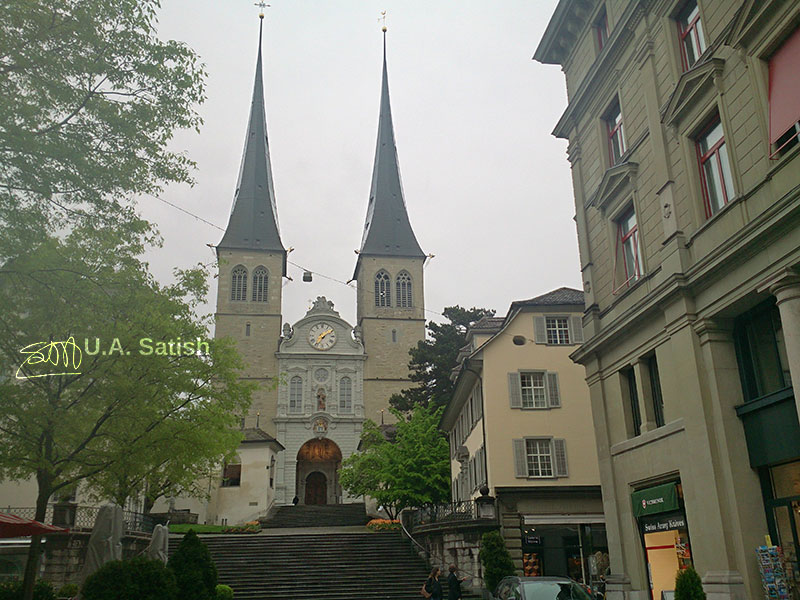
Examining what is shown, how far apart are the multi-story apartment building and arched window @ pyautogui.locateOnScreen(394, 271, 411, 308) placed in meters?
58.5

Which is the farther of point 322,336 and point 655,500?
point 322,336

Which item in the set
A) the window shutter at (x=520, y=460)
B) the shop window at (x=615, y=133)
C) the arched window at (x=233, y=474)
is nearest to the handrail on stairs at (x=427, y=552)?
the window shutter at (x=520, y=460)

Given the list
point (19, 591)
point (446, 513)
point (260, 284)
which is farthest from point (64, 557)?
point (260, 284)

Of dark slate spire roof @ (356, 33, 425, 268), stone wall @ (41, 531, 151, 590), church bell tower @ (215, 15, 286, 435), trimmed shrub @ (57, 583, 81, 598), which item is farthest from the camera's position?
dark slate spire roof @ (356, 33, 425, 268)

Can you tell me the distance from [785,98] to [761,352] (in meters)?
4.49

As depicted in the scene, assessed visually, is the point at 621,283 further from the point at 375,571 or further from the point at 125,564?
the point at 375,571

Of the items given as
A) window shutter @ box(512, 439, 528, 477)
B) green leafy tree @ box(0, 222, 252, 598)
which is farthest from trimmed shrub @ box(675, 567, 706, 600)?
window shutter @ box(512, 439, 528, 477)

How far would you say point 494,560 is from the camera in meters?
23.9

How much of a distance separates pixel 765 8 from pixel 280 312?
215 feet

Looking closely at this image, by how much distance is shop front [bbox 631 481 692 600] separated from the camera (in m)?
15.4

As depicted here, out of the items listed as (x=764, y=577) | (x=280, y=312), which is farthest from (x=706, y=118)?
(x=280, y=312)

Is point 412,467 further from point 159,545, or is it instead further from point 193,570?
point 193,570

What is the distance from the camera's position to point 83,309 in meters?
15.6

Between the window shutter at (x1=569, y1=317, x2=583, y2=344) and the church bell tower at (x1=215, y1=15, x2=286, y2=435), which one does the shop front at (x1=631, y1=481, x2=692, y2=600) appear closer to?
the window shutter at (x1=569, y1=317, x2=583, y2=344)
